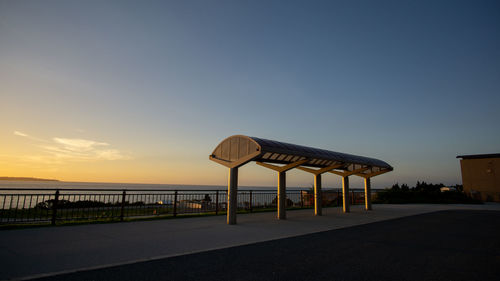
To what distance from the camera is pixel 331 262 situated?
5.05 metres

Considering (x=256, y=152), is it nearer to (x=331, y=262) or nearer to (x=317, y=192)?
(x=331, y=262)

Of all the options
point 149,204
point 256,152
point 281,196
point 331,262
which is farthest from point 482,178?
point 149,204

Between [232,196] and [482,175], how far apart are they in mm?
32007

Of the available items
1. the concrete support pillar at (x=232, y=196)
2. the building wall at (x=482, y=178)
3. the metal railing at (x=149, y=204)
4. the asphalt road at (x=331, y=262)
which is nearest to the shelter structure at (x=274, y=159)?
the concrete support pillar at (x=232, y=196)

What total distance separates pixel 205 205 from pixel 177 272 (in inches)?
372

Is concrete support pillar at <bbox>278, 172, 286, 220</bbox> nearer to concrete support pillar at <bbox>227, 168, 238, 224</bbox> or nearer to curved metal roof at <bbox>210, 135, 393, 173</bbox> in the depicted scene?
curved metal roof at <bbox>210, 135, 393, 173</bbox>

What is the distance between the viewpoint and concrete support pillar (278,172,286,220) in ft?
39.4

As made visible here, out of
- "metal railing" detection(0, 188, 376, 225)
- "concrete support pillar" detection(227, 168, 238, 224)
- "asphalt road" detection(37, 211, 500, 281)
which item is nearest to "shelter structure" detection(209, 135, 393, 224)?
"concrete support pillar" detection(227, 168, 238, 224)

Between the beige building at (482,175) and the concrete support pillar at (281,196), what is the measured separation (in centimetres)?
2646

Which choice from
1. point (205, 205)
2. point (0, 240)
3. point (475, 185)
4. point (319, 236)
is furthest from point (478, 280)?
point (475, 185)

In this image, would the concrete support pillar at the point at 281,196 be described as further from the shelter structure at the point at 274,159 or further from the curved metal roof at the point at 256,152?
the curved metal roof at the point at 256,152

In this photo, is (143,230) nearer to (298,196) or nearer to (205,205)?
(205,205)

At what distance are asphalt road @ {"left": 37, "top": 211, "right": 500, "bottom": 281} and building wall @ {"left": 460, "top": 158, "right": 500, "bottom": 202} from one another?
27.6m

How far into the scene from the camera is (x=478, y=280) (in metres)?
4.21
